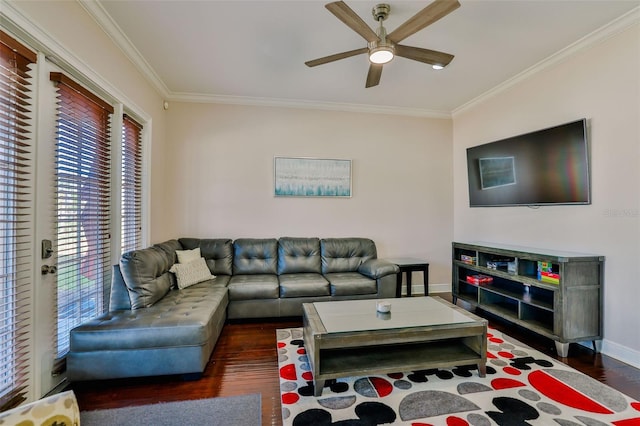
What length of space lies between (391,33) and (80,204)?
2656mm

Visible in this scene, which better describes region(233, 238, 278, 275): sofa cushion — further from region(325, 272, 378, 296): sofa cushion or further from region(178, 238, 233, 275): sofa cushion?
region(325, 272, 378, 296): sofa cushion

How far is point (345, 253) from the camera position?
3939 mm

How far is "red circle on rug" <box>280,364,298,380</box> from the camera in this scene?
6.96 ft

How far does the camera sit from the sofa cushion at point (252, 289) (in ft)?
10.3

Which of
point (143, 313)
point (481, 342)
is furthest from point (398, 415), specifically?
point (143, 313)

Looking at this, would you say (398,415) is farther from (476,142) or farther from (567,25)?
(476,142)

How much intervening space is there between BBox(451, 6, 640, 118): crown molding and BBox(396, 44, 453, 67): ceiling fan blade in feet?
4.87

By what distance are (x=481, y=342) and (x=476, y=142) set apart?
2986 millimetres

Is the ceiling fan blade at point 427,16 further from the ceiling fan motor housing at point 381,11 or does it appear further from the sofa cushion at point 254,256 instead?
the sofa cushion at point 254,256

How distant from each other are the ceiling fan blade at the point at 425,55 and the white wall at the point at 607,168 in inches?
59.9

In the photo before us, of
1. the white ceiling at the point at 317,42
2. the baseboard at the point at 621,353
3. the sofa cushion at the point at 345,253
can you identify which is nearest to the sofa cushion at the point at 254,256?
the sofa cushion at the point at 345,253

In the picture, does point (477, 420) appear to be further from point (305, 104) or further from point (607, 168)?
point (305, 104)

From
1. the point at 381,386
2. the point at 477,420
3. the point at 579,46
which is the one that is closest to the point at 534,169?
the point at 579,46

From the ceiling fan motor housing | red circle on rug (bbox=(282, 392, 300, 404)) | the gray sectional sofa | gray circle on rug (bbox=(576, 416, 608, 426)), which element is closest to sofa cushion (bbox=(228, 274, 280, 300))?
the gray sectional sofa
